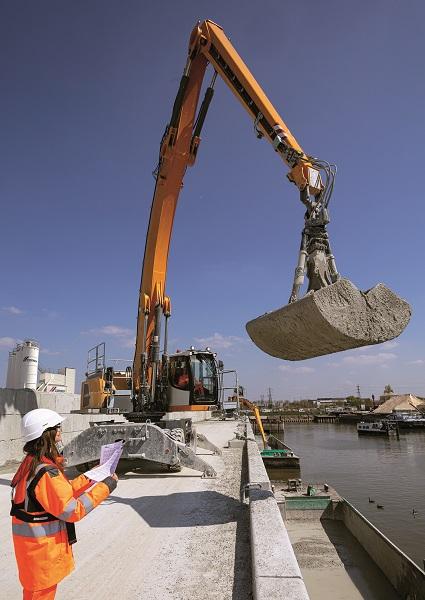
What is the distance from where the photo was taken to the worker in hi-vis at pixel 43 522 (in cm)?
219

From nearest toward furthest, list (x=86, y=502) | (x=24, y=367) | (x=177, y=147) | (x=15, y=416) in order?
(x=86, y=502), (x=15, y=416), (x=177, y=147), (x=24, y=367)

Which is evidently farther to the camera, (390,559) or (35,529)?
(390,559)

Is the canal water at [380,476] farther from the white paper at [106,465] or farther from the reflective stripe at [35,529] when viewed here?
the reflective stripe at [35,529]

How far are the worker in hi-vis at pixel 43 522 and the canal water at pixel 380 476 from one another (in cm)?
1395

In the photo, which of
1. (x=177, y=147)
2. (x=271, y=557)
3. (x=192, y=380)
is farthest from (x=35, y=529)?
(x=177, y=147)

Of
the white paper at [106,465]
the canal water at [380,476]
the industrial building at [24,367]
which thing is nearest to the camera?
the white paper at [106,465]

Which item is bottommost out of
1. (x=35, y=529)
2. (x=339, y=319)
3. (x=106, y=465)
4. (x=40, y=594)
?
(x=40, y=594)

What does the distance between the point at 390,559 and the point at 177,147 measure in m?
10.8

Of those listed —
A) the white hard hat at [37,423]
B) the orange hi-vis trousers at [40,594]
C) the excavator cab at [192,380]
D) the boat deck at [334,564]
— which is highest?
the excavator cab at [192,380]

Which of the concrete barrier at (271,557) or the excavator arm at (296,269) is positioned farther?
the excavator arm at (296,269)

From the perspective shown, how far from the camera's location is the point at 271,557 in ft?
11.2

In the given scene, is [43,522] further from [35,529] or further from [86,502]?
[86,502]

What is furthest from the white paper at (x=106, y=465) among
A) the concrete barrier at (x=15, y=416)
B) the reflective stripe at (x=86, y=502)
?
the concrete barrier at (x=15, y=416)

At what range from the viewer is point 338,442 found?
151ft
